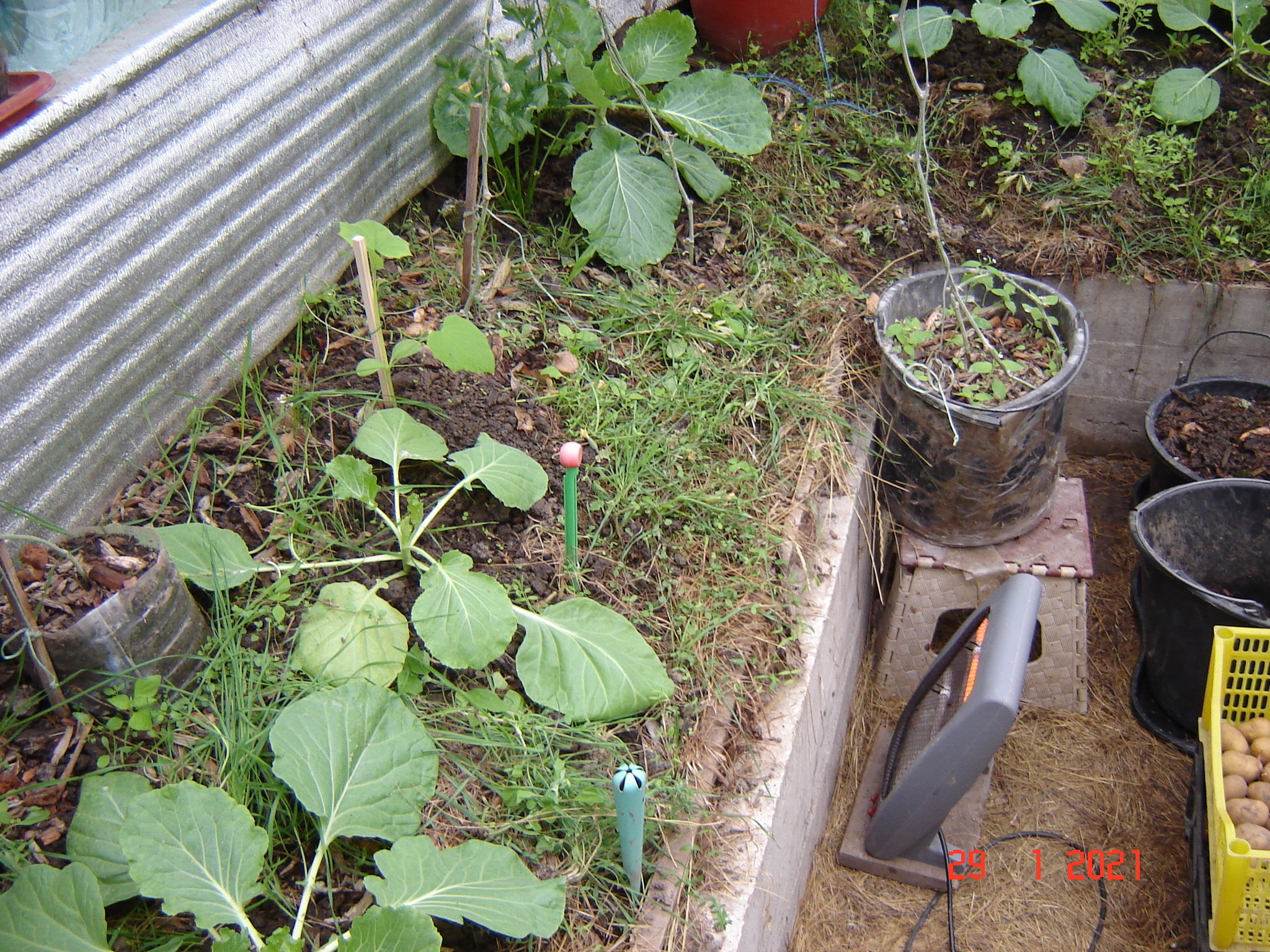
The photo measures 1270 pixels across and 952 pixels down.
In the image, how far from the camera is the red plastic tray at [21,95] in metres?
1.65

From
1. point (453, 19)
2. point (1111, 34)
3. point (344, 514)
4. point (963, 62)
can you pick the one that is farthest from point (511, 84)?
point (1111, 34)

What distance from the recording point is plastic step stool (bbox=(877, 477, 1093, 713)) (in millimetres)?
2756

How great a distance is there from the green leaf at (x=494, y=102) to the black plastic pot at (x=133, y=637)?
5.11 ft

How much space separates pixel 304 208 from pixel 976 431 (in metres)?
1.85

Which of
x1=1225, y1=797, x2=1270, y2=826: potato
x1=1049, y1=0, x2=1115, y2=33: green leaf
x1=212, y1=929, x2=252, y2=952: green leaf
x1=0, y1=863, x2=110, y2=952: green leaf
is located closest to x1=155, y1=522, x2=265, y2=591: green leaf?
x1=0, y1=863, x2=110, y2=952: green leaf

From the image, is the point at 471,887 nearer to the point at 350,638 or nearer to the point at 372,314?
the point at 350,638

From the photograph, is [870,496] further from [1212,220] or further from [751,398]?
Answer: [1212,220]

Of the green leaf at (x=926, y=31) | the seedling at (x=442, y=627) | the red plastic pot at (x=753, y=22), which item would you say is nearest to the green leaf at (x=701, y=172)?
the red plastic pot at (x=753, y=22)

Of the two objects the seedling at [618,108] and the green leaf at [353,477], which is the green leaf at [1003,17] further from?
the green leaf at [353,477]

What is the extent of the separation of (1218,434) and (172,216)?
3068 millimetres

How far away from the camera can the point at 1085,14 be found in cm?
350

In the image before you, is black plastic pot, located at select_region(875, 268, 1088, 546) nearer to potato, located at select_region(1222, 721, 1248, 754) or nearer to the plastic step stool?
the plastic step stool

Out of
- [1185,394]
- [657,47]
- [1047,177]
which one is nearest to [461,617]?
[657,47]

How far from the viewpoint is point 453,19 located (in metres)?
2.80
